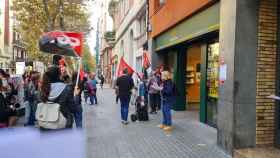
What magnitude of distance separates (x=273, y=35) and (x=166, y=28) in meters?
6.79

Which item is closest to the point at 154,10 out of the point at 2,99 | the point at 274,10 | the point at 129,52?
the point at 274,10


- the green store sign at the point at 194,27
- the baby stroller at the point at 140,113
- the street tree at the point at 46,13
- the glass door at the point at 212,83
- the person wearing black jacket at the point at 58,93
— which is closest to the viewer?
the person wearing black jacket at the point at 58,93

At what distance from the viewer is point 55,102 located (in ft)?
21.5

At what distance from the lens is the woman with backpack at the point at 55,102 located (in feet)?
19.9

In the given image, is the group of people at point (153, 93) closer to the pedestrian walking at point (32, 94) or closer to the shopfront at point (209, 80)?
the shopfront at point (209, 80)

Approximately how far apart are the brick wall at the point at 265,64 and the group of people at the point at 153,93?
293 cm

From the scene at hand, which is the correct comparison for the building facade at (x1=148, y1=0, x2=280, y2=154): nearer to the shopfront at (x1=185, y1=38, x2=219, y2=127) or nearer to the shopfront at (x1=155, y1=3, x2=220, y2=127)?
the shopfront at (x1=155, y1=3, x2=220, y2=127)

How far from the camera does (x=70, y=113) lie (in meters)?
6.75

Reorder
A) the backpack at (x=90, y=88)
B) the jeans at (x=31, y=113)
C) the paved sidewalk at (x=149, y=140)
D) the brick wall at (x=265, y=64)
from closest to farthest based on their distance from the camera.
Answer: the brick wall at (x=265, y=64)
the paved sidewalk at (x=149, y=140)
the jeans at (x=31, y=113)
the backpack at (x=90, y=88)

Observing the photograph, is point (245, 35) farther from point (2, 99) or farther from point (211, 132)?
point (2, 99)

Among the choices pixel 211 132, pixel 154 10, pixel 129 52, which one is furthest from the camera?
pixel 129 52

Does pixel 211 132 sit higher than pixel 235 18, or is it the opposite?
pixel 235 18

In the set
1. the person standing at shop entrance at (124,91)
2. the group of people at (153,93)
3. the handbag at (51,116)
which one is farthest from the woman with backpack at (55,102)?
the person standing at shop entrance at (124,91)

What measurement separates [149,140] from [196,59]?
290 inches
